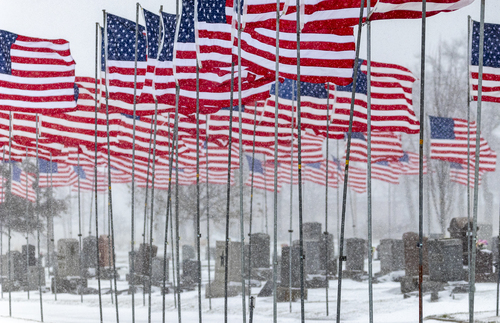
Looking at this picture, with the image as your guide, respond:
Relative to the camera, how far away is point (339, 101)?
14766mm

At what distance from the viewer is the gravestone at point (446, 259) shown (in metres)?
15.4

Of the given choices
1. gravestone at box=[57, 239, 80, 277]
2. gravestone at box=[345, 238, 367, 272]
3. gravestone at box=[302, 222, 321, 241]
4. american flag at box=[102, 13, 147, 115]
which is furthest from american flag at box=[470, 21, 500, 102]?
gravestone at box=[57, 239, 80, 277]

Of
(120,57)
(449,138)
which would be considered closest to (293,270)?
(120,57)

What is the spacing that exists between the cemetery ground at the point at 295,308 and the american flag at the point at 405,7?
190 inches

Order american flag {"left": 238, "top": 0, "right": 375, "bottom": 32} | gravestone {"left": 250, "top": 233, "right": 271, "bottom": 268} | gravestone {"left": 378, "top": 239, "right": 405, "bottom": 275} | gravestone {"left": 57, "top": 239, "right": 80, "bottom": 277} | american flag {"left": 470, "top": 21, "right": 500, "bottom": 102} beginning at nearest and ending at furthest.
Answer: american flag {"left": 238, "top": 0, "right": 375, "bottom": 32}, american flag {"left": 470, "top": 21, "right": 500, "bottom": 102}, gravestone {"left": 250, "top": 233, "right": 271, "bottom": 268}, gravestone {"left": 378, "top": 239, "right": 405, "bottom": 275}, gravestone {"left": 57, "top": 239, "right": 80, "bottom": 277}

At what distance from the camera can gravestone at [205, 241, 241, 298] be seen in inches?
736

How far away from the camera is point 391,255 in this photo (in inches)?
914

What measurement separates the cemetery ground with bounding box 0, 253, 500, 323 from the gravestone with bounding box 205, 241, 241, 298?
43 cm

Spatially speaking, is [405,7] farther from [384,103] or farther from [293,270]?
[293,270]

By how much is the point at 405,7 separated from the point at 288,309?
9171 millimetres

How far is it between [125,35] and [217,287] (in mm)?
8648

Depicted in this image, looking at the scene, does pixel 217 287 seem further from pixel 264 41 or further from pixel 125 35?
pixel 264 41

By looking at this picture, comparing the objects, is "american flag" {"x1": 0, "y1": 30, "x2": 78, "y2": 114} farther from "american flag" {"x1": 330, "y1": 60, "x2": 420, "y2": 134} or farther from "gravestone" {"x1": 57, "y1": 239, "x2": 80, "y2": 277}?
"gravestone" {"x1": 57, "y1": 239, "x2": 80, "y2": 277}

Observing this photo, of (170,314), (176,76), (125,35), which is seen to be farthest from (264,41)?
(170,314)
